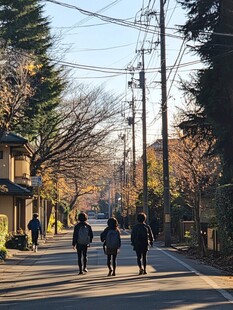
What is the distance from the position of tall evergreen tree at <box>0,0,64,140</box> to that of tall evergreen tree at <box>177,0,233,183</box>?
1164 cm

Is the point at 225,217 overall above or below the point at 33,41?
below

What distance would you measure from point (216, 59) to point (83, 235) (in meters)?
6.89

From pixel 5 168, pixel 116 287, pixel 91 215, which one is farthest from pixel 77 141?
pixel 91 215

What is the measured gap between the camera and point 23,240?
3011 centimetres

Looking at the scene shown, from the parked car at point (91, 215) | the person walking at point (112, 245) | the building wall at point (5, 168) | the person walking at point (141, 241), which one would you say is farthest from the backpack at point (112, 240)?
the parked car at point (91, 215)

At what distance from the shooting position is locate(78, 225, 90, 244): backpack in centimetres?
1773

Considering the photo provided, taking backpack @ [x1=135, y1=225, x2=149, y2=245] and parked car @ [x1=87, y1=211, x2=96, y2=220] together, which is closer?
backpack @ [x1=135, y1=225, x2=149, y2=245]

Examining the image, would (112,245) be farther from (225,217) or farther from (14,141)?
(14,141)

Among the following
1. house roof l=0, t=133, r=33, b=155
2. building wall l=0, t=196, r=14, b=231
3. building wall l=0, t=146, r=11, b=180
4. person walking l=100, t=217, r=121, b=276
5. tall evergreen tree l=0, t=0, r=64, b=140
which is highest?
tall evergreen tree l=0, t=0, r=64, b=140

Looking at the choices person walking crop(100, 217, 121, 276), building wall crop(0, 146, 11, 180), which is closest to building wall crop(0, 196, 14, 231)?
building wall crop(0, 146, 11, 180)

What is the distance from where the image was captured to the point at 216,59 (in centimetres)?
1927

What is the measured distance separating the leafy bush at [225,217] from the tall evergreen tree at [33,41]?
12.6 meters

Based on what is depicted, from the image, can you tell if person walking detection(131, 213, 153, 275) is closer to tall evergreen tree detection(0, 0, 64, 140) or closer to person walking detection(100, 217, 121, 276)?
person walking detection(100, 217, 121, 276)

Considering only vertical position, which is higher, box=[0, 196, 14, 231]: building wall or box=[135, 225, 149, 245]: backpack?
box=[0, 196, 14, 231]: building wall
